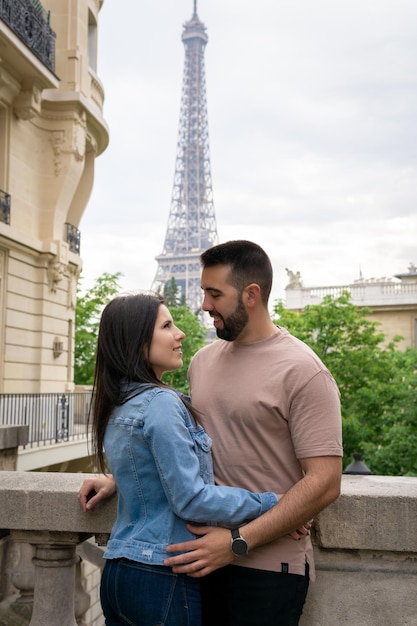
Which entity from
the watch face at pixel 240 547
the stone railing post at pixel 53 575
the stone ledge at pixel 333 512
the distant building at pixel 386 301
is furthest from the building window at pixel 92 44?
the watch face at pixel 240 547

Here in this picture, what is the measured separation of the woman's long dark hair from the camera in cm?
258

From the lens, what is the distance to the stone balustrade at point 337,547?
9.40 feet

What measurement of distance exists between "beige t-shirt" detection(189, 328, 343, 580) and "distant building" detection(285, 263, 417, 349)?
1442 inches

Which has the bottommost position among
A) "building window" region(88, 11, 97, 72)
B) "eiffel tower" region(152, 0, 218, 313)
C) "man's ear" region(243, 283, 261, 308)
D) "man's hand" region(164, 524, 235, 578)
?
"man's hand" region(164, 524, 235, 578)

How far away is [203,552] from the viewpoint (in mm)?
2406

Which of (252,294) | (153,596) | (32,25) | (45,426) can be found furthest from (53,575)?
(32,25)

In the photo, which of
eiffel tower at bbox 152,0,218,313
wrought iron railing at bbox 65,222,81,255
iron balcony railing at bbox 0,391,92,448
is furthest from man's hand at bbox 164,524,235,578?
eiffel tower at bbox 152,0,218,313

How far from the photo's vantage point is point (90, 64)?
22.7 m

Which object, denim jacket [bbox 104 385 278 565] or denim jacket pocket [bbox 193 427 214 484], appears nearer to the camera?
denim jacket [bbox 104 385 278 565]

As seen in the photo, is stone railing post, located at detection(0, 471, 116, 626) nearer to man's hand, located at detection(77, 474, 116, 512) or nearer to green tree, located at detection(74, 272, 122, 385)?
man's hand, located at detection(77, 474, 116, 512)

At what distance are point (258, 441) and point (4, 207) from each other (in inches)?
619

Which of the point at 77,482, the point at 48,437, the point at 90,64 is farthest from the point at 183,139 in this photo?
the point at 77,482

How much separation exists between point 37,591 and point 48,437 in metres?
13.3

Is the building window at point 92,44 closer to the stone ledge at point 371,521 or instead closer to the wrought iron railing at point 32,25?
the wrought iron railing at point 32,25
